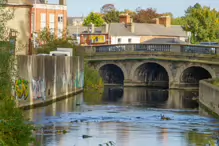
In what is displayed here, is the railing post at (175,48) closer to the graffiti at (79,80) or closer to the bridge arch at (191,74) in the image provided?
the bridge arch at (191,74)

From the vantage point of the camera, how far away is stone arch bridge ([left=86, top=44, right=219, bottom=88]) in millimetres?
85250

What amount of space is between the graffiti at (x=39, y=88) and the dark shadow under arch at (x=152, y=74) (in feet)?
118

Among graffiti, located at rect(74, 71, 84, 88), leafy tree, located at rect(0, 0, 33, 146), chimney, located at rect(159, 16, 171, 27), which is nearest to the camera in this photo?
leafy tree, located at rect(0, 0, 33, 146)

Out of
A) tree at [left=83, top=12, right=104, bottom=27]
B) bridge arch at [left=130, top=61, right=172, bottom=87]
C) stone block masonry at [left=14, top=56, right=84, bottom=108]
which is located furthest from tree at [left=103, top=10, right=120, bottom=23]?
stone block masonry at [left=14, top=56, right=84, bottom=108]

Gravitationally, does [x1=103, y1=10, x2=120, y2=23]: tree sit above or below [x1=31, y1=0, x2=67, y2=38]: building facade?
above

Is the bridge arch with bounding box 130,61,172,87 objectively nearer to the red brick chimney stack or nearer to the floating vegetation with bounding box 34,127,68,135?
the red brick chimney stack

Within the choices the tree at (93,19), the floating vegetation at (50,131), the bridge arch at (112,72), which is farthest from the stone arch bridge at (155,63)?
the tree at (93,19)

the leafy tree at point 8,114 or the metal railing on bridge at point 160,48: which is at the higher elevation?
the metal railing on bridge at point 160,48

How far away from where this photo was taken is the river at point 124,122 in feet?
130

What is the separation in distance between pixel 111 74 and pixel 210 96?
1723 inches

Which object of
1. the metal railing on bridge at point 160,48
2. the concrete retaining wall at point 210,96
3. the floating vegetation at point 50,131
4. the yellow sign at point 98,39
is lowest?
the floating vegetation at point 50,131

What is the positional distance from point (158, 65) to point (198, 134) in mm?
54257

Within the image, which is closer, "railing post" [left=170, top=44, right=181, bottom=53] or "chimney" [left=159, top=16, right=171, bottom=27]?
"railing post" [left=170, top=44, right=181, bottom=53]

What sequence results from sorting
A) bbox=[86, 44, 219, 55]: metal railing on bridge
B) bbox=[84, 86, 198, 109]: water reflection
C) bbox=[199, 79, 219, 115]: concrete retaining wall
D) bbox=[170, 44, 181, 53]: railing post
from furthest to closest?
bbox=[170, 44, 181, 53]: railing post
bbox=[86, 44, 219, 55]: metal railing on bridge
bbox=[84, 86, 198, 109]: water reflection
bbox=[199, 79, 219, 115]: concrete retaining wall
